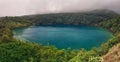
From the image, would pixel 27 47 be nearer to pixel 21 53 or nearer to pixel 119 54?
pixel 21 53

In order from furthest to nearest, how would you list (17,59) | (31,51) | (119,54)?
(31,51)
(17,59)
(119,54)

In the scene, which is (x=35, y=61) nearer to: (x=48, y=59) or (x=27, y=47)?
(x=48, y=59)

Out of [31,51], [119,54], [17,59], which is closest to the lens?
[119,54]

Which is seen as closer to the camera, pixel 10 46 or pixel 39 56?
pixel 39 56

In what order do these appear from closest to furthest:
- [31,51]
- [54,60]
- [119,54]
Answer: [119,54], [54,60], [31,51]

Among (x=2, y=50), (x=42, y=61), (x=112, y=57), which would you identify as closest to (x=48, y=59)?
(x=42, y=61)

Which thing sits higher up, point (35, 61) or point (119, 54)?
point (119, 54)

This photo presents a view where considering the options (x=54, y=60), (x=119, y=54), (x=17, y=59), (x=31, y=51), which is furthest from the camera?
(x=31, y=51)

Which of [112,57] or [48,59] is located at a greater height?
[112,57]

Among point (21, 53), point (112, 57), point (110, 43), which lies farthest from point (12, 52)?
point (112, 57)
